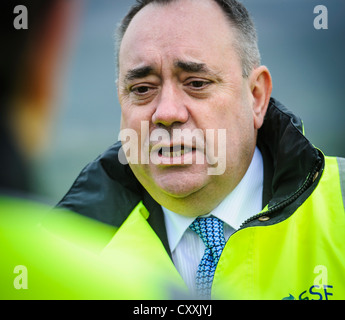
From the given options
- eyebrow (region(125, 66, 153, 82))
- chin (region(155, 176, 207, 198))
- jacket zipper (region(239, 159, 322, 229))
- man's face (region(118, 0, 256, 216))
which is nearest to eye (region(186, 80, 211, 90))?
man's face (region(118, 0, 256, 216))

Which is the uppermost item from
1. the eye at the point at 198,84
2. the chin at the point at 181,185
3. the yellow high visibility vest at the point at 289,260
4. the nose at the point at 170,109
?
the eye at the point at 198,84

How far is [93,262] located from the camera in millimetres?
812

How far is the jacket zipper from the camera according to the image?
1.62 m

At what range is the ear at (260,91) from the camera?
2051 millimetres

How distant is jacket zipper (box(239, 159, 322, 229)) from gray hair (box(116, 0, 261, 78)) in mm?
583

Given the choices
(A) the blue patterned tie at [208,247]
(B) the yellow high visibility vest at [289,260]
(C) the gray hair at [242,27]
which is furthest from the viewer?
(C) the gray hair at [242,27]

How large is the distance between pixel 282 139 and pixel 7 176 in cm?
120

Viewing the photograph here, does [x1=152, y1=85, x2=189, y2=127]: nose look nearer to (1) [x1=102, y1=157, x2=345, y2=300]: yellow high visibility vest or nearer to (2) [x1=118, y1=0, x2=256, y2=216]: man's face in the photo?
(2) [x1=118, y1=0, x2=256, y2=216]: man's face

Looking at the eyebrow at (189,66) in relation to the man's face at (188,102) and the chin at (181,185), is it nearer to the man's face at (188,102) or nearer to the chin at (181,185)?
the man's face at (188,102)

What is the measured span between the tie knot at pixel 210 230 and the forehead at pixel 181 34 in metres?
0.71

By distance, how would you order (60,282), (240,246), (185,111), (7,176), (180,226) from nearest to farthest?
1. (60,282)
2. (7,176)
3. (240,246)
4. (185,111)
5. (180,226)

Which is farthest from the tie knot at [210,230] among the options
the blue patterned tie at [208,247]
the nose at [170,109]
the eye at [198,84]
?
the eye at [198,84]

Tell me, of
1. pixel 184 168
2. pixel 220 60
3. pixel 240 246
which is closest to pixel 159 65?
pixel 220 60

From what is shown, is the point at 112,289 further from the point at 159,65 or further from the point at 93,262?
the point at 159,65
